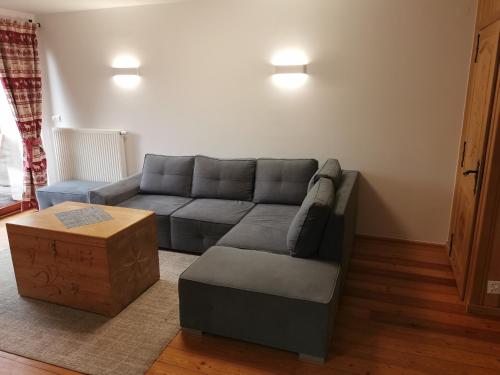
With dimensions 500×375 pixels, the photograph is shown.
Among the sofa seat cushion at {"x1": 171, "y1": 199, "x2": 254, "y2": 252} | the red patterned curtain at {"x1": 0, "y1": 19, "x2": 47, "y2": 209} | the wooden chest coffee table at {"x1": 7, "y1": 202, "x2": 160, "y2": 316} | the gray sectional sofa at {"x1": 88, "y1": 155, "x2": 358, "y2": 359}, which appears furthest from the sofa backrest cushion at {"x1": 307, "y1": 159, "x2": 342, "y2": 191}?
the red patterned curtain at {"x1": 0, "y1": 19, "x2": 47, "y2": 209}

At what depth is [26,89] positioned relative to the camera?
4480 mm

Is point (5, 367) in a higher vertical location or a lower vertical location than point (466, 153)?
lower

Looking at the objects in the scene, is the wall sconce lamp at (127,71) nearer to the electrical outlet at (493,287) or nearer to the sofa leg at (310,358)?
the sofa leg at (310,358)

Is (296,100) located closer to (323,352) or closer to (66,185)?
(323,352)

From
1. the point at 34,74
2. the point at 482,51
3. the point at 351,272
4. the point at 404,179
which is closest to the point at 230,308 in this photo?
the point at 351,272

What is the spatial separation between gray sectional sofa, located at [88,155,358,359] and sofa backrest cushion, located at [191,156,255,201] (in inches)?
0.4

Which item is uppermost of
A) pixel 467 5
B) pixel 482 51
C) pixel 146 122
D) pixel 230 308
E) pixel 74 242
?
pixel 467 5

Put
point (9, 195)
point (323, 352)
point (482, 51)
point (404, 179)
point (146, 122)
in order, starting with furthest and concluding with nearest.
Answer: point (9, 195) → point (146, 122) → point (404, 179) → point (482, 51) → point (323, 352)

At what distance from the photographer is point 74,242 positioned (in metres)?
2.48

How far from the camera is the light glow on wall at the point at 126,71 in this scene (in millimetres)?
4246

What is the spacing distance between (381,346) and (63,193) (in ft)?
11.7

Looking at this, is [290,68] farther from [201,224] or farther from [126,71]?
[126,71]

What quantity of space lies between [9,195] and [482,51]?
5.51 m

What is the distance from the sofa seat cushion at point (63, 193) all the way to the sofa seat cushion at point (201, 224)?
4.35 feet
